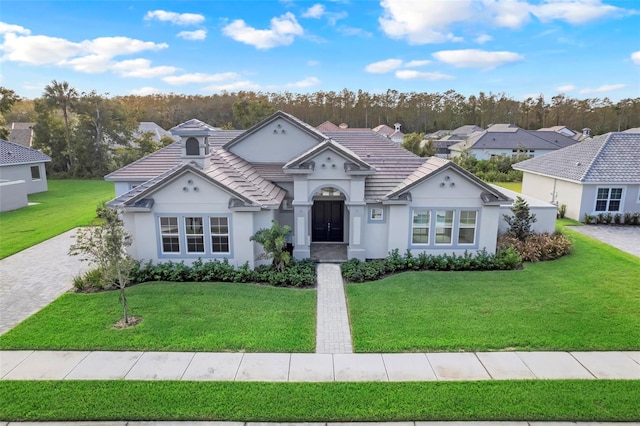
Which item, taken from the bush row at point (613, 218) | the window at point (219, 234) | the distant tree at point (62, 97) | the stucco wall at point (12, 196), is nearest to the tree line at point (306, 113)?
the distant tree at point (62, 97)

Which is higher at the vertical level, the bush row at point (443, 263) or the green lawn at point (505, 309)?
the bush row at point (443, 263)

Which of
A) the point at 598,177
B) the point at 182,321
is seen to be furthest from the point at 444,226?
the point at 598,177

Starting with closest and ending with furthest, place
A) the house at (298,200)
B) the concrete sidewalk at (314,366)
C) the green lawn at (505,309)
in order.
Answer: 1. the concrete sidewalk at (314,366)
2. the green lawn at (505,309)
3. the house at (298,200)

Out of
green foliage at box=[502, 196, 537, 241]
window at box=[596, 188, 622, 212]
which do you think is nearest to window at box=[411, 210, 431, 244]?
green foliage at box=[502, 196, 537, 241]

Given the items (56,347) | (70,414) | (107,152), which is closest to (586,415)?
(70,414)

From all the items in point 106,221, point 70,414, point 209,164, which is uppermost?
point 209,164

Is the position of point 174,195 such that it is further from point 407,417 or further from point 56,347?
point 407,417

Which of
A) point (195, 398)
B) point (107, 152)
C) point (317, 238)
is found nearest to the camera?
point (195, 398)

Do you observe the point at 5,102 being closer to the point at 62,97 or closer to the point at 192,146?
the point at 62,97

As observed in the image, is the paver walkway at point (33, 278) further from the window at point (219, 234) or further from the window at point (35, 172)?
the window at point (35, 172)
